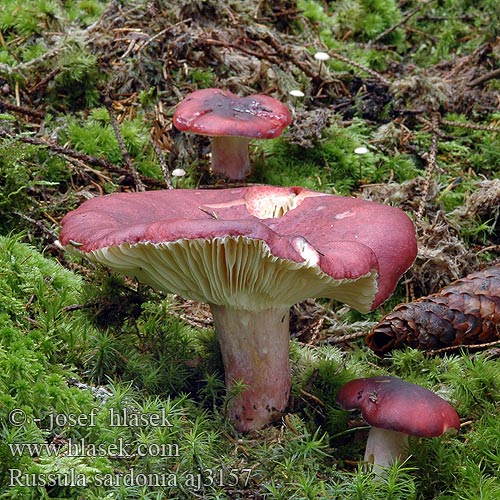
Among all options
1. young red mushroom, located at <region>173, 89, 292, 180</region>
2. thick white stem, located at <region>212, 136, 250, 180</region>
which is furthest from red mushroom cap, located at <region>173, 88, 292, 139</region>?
thick white stem, located at <region>212, 136, 250, 180</region>

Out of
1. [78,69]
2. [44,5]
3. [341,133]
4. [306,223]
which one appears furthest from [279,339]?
[44,5]

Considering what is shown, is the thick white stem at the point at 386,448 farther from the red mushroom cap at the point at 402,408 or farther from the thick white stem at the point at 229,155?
the thick white stem at the point at 229,155

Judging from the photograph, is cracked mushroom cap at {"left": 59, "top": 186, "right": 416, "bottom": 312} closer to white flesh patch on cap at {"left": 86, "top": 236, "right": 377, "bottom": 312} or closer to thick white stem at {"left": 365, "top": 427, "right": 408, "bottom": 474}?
white flesh patch on cap at {"left": 86, "top": 236, "right": 377, "bottom": 312}

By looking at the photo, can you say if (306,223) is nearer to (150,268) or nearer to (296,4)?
(150,268)

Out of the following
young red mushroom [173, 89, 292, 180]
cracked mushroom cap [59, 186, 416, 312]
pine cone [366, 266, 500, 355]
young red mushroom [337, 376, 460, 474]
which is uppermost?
cracked mushroom cap [59, 186, 416, 312]

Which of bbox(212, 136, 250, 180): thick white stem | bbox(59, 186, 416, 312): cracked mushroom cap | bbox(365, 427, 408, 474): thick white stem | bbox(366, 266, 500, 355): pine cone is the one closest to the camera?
bbox(59, 186, 416, 312): cracked mushroom cap

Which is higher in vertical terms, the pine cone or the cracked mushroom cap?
the cracked mushroom cap
